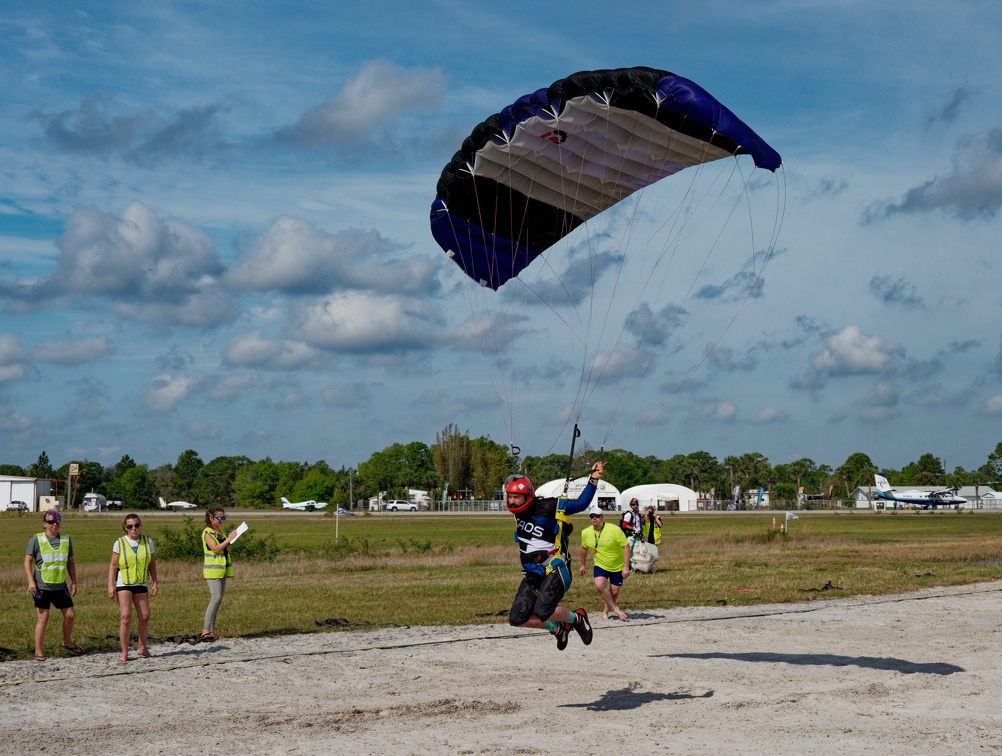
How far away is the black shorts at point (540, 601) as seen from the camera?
10.1 meters

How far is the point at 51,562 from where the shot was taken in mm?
12359

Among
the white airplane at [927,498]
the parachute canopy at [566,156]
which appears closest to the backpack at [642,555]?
the parachute canopy at [566,156]

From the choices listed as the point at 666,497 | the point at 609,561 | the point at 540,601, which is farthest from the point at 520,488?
the point at 666,497

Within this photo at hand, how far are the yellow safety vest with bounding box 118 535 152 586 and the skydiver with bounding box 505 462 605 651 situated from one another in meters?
4.96

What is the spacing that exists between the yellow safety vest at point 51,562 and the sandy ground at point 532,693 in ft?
3.26

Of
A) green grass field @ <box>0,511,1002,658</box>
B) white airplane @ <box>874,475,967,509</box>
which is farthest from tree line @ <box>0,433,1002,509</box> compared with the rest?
green grass field @ <box>0,511,1002,658</box>

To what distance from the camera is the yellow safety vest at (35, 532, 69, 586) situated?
1234 cm

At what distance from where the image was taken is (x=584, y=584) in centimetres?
2106

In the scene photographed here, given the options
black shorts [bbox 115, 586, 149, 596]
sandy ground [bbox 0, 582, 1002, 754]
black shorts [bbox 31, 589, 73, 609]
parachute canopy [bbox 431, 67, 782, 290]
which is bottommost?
sandy ground [bbox 0, 582, 1002, 754]

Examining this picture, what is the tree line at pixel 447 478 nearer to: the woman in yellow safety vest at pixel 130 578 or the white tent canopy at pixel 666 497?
the white tent canopy at pixel 666 497

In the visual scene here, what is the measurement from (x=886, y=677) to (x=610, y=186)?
9.40 m

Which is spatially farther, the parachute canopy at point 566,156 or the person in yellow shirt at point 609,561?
the person in yellow shirt at point 609,561

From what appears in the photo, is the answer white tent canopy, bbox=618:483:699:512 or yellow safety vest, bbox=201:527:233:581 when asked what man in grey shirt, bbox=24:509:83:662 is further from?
white tent canopy, bbox=618:483:699:512

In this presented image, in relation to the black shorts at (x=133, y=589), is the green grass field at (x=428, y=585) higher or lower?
lower
